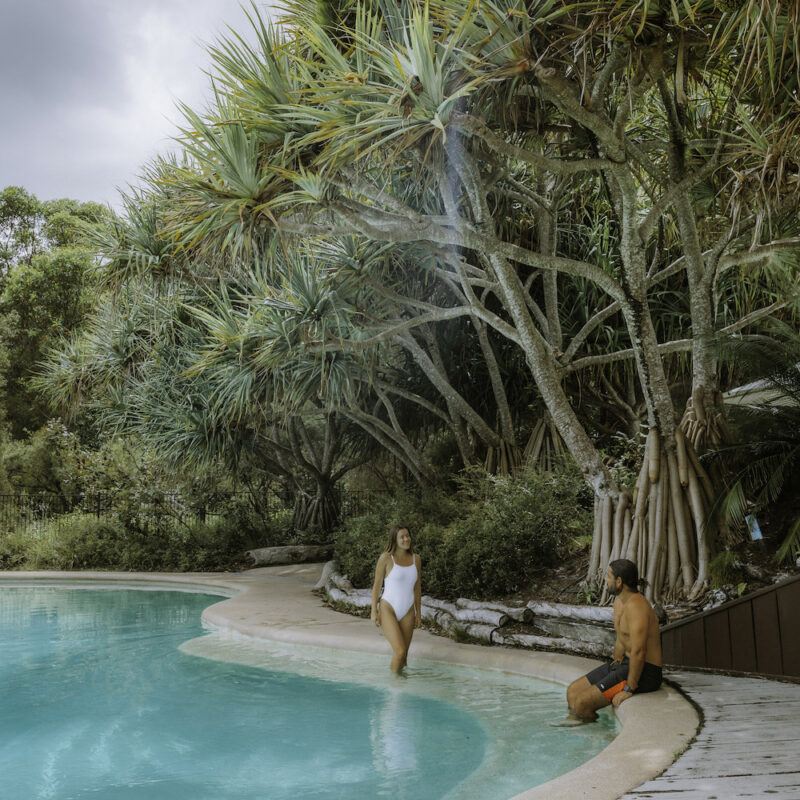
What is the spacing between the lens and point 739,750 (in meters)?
3.43

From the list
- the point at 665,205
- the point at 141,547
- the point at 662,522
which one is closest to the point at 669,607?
the point at 662,522

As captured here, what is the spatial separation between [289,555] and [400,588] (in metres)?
8.77

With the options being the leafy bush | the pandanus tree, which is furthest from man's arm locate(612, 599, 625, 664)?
the leafy bush

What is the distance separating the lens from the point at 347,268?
28.6 ft

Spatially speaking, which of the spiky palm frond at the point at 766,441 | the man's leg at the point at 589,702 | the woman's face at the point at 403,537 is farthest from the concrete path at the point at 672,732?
the spiky palm frond at the point at 766,441

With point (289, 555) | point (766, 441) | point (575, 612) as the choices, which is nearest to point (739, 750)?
point (766, 441)

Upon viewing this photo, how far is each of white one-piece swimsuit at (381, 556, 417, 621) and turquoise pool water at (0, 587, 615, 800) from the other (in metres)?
0.56

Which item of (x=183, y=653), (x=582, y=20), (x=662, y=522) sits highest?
(x=582, y=20)

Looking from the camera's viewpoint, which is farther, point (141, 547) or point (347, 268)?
point (141, 547)

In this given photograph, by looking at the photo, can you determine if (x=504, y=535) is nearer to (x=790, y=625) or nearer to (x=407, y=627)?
(x=407, y=627)

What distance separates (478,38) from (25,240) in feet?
78.7

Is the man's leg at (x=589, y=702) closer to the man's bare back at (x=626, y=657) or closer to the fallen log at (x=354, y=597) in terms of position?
the man's bare back at (x=626, y=657)

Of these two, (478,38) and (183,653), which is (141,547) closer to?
(183,653)

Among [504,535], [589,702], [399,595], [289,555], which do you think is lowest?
[589,702]
